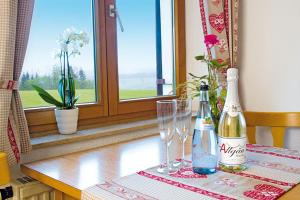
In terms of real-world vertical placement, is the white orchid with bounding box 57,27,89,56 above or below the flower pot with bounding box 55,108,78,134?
above

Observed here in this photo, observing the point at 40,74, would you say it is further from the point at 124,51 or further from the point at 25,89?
the point at 124,51

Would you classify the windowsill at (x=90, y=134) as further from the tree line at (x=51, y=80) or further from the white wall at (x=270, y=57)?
the white wall at (x=270, y=57)

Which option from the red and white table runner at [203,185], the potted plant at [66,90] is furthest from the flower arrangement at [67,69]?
the red and white table runner at [203,185]

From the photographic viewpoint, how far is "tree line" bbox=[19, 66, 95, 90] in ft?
4.39

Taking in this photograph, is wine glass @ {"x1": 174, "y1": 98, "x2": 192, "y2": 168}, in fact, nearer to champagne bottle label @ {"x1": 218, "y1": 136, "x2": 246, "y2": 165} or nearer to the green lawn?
champagne bottle label @ {"x1": 218, "y1": 136, "x2": 246, "y2": 165}

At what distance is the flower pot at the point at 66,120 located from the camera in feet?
4.35

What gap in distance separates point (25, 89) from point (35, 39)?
0.23 metres

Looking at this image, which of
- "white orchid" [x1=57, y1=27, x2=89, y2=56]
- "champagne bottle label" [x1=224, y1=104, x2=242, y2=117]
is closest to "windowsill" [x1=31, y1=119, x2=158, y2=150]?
"white orchid" [x1=57, y1=27, x2=89, y2=56]

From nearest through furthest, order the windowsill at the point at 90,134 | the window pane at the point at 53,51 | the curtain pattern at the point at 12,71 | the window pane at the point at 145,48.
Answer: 1. the curtain pattern at the point at 12,71
2. the windowsill at the point at 90,134
3. the window pane at the point at 53,51
4. the window pane at the point at 145,48

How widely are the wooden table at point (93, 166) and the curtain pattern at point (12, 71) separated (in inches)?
3.9

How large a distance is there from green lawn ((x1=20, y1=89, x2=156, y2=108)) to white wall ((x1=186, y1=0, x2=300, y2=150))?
584mm

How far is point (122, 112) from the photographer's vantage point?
1.67 meters

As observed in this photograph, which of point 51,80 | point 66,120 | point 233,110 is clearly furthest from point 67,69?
point 233,110

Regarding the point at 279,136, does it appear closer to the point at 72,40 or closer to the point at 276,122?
the point at 276,122
